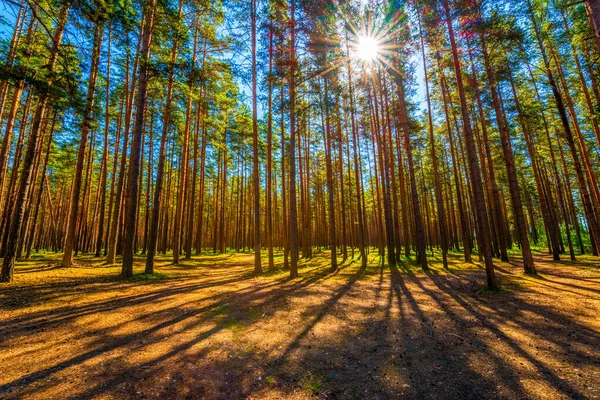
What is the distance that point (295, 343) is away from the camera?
172 inches

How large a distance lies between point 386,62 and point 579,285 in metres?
13.6

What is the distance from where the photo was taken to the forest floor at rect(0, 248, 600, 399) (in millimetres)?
3029

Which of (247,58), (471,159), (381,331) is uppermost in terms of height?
(247,58)

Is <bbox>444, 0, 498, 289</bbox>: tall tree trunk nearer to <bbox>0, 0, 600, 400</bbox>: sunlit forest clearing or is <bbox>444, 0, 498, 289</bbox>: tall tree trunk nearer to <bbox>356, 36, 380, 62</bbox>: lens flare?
<bbox>0, 0, 600, 400</bbox>: sunlit forest clearing

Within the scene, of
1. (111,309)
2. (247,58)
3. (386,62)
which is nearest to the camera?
(111,309)

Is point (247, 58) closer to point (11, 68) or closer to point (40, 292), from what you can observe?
point (11, 68)

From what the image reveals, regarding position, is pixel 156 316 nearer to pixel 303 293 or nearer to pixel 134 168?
pixel 303 293

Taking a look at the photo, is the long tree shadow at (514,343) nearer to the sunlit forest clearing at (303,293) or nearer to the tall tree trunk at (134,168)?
the sunlit forest clearing at (303,293)

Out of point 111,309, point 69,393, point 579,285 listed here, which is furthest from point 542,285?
point 111,309

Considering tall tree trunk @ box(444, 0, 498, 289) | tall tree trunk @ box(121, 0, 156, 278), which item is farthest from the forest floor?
tall tree trunk @ box(121, 0, 156, 278)

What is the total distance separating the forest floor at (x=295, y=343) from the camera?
3029 millimetres

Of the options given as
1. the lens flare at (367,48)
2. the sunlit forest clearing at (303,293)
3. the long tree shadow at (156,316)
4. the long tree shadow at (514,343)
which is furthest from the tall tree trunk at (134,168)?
the long tree shadow at (514,343)

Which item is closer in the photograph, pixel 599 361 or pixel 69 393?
pixel 69 393

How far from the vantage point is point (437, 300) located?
288 inches
